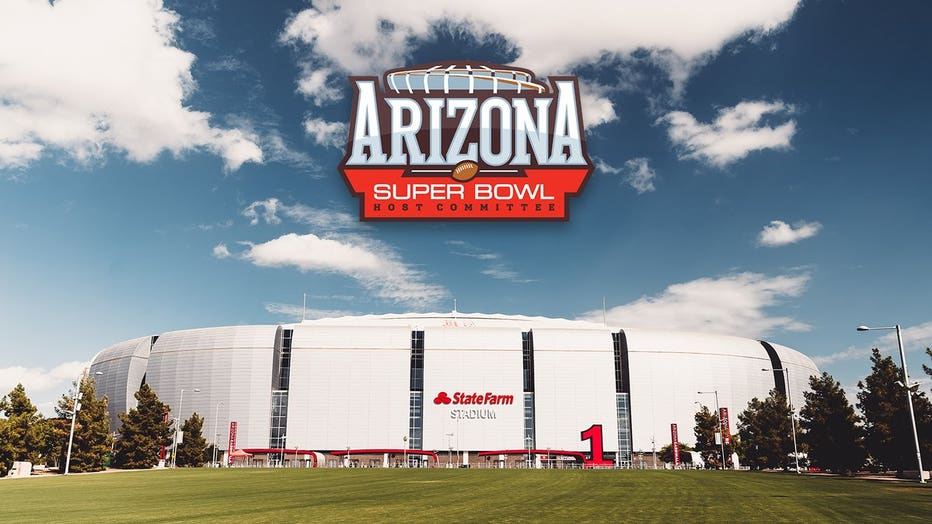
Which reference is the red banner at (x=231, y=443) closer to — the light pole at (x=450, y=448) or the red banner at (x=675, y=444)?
the light pole at (x=450, y=448)

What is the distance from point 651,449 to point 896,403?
79.9 meters

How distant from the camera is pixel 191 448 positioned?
334 ft

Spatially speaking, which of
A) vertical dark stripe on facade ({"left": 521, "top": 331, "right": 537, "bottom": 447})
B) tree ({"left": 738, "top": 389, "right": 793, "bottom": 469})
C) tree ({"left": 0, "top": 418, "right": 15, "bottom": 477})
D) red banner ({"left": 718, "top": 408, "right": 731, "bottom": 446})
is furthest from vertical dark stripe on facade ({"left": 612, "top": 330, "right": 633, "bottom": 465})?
tree ({"left": 0, "top": 418, "right": 15, "bottom": 477})

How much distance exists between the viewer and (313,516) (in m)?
19.3

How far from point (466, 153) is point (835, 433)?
5461 cm

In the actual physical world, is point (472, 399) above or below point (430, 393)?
below

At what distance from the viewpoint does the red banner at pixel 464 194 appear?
77.3 ft

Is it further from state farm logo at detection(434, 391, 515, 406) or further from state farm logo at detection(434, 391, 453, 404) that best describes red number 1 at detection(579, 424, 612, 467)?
state farm logo at detection(434, 391, 453, 404)

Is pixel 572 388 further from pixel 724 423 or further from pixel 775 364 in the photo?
pixel 775 364

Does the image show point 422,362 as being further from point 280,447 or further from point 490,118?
point 490,118

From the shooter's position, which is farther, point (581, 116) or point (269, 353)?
point (269, 353)

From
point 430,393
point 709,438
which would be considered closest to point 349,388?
point 430,393

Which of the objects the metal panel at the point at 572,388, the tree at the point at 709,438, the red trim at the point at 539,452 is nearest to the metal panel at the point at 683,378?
the metal panel at the point at 572,388

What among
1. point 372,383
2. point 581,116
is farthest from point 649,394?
point 581,116
